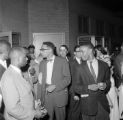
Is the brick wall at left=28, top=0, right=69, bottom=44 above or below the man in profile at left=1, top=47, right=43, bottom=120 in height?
above

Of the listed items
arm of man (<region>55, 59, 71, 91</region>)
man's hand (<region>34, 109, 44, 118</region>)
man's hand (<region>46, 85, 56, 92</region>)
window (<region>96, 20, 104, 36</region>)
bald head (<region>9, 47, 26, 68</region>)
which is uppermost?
window (<region>96, 20, 104, 36</region>)

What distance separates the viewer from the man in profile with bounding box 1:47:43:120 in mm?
2443

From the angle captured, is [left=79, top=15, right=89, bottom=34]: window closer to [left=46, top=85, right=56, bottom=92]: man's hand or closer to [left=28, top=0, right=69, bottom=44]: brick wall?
[left=28, top=0, right=69, bottom=44]: brick wall

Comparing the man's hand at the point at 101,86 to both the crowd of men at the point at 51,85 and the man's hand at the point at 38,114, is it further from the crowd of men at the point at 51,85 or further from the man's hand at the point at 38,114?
the man's hand at the point at 38,114

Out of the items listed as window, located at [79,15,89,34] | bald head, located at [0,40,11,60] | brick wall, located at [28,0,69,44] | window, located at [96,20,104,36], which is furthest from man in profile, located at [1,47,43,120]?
window, located at [96,20,104,36]

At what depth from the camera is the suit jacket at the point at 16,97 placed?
2.44 m

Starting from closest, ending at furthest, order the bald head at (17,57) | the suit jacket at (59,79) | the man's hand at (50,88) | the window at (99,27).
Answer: the bald head at (17,57) < the man's hand at (50,88) < the suit jacket at (59,79) < the window at (99,27)

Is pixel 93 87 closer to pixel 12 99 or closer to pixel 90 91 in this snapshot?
pixel 90 91

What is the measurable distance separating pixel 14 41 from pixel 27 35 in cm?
93

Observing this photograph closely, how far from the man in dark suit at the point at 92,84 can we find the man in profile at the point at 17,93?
0.92 metres

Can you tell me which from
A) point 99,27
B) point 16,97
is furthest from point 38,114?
point 99,27

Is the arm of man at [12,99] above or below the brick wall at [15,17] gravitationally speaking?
below

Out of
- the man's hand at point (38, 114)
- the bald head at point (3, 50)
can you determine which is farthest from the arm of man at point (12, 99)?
the bald head at point (3, 50)

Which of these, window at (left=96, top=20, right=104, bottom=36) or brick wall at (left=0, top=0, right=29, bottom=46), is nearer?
brick wall at (left=0, top=0, right=29, bottom=46)
